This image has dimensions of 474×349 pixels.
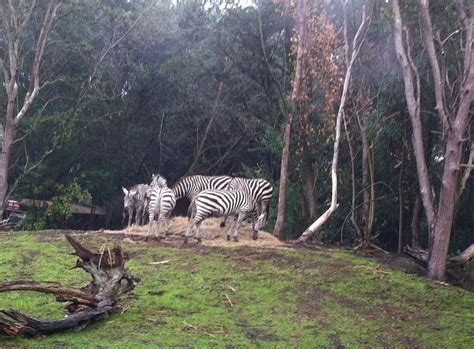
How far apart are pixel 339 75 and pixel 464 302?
8.08m

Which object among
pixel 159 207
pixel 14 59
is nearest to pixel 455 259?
pixel 159 207

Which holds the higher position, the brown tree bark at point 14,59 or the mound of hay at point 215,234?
the brown tree bark at point 14,59

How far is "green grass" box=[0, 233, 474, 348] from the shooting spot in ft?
29.0

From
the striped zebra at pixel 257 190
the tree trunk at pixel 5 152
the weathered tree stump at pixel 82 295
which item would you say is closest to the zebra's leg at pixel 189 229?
the striped zebra at pixel 257 190

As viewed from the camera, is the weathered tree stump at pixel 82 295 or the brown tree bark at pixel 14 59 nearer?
the weathered tree stump at pixel 82 295

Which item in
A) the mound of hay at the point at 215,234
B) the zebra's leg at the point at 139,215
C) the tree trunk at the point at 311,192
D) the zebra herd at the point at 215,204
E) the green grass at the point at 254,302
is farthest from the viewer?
the tree trunk at the point at 311,192

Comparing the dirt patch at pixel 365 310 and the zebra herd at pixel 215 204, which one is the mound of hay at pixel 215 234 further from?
the dirt patch at pixel 365 310

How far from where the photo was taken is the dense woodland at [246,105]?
16.1 m

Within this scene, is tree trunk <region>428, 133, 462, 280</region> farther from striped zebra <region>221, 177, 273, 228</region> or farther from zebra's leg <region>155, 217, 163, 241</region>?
zebra's leg <region>155, 217, 163, 241</region>

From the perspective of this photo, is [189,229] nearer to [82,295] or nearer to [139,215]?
[139,215]

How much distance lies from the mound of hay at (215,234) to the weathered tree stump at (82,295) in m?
5.02

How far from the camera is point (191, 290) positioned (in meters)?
10.9

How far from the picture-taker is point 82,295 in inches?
349

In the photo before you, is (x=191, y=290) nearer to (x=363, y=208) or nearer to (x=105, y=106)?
(x=363, y=208)
